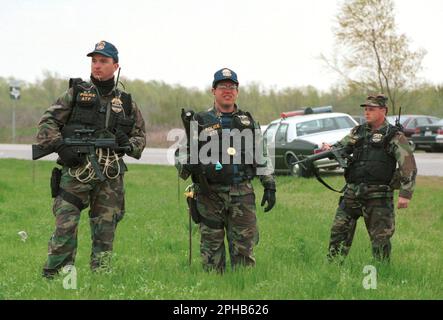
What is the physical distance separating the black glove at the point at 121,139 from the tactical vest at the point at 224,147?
66 cm

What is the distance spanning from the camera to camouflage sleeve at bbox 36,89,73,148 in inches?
215

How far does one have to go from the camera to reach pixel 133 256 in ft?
22.9

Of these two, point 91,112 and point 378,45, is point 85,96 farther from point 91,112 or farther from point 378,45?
point 378,45

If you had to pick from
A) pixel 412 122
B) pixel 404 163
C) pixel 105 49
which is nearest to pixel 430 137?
pixel 412 122

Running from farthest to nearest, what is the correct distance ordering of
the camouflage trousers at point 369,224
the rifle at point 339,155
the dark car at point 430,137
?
the dark car at point 430,137 → the rifle at point 339,155 → the camouflage trousers at point 369,224

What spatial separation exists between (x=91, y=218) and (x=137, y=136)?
2.83 feet

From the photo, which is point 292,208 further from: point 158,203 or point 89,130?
point 89,130

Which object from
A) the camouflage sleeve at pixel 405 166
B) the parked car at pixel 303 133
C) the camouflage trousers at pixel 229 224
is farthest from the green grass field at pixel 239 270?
the parked car at pixel 303 133

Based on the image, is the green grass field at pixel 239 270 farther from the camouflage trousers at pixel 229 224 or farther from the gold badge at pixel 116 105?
the gold badge at pixel 116 105

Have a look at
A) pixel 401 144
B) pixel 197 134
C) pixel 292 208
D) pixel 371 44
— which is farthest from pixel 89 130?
pixel 371 44

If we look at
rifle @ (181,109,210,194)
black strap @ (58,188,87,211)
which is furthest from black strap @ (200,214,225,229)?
black strap @ (58,188,87,211)

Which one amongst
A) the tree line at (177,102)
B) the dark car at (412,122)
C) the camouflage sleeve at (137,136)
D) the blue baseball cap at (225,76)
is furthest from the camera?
the tree line at (177,102)

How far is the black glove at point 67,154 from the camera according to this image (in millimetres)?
5457
